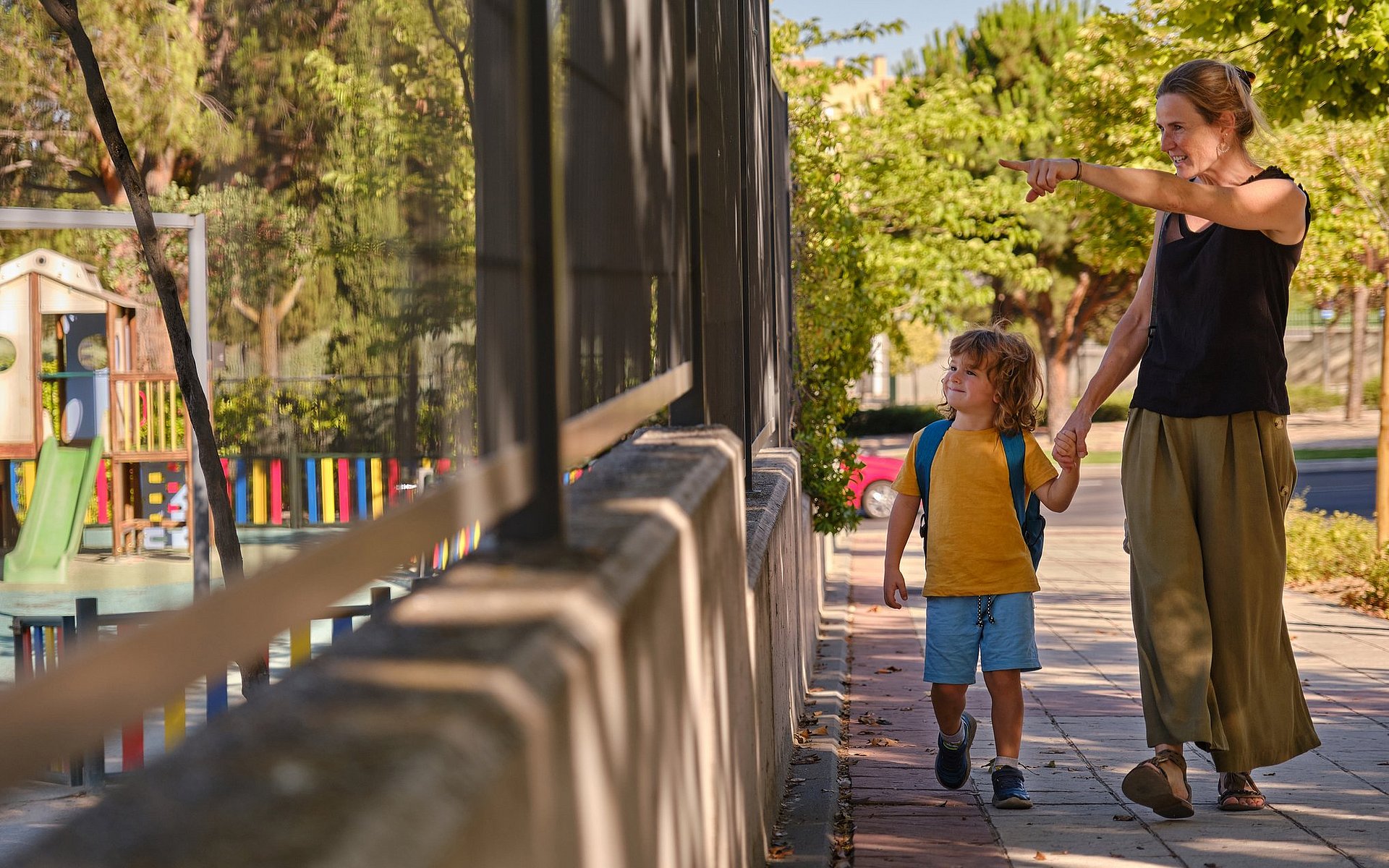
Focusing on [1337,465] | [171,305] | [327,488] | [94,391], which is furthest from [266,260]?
[1337,465]

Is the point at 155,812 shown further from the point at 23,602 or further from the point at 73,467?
the point at 73,467

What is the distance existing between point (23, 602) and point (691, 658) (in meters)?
3.86

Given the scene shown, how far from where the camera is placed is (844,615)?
10.1 metres

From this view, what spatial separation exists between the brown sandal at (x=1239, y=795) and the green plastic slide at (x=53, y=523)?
4.39 m

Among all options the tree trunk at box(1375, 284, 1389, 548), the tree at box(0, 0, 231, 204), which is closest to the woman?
the tree at box(0, 0, 231, 204)

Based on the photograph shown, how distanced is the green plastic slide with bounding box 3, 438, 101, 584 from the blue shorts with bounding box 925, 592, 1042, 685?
11.4 feet

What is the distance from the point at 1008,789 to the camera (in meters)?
4.59

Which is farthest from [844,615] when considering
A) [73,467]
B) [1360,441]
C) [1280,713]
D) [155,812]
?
[1360,441]

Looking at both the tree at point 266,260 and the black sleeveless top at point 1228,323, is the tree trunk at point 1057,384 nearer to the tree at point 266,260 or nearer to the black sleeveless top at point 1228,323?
the black sleeveless top at point 1228,323

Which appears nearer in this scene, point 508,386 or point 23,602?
point 508,386

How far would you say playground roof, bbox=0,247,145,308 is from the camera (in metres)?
10.5

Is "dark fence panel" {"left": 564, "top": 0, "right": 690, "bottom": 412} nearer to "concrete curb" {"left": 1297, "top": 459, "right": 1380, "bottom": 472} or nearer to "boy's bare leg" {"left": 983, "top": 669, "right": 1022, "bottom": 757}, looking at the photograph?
"boy's bare leg" {"left": 983, "top": 669, "right": 1022, "bottom": 757}

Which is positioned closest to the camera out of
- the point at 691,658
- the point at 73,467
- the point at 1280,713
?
the point at 691,658

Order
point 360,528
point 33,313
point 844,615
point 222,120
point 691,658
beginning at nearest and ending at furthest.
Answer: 1. point 360,528
2. point 691,658
3. point 222,120
4. point 844,615
5. point 33,313
